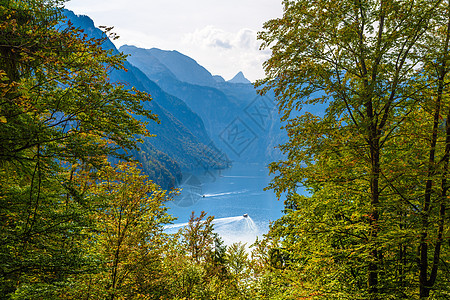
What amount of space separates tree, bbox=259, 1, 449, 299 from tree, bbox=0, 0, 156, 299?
3.27 metres

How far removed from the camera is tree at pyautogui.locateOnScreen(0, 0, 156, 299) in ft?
12.7

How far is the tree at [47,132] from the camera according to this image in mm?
3867

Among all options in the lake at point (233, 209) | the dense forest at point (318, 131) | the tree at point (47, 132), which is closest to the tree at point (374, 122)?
the dense forest at point (318, 131)

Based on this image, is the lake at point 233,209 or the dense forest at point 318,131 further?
the lake at point 233,209

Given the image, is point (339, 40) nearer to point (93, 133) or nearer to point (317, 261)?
point (317, 261)

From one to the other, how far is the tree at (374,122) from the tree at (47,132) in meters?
3.27

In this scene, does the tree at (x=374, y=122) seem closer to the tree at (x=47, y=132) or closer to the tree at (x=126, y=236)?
the tree at (x=47, y=132)

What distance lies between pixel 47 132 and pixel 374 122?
18.4ft

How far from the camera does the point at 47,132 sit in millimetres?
4195

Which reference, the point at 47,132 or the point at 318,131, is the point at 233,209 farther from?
the point at 47,132

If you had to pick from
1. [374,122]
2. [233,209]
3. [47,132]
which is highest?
[233,209]

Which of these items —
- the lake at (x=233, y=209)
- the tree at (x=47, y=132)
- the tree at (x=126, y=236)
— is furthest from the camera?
the lake at (x=233, y=209)

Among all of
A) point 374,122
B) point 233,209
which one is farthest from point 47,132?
point 233,209

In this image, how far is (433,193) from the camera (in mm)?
4305
